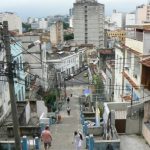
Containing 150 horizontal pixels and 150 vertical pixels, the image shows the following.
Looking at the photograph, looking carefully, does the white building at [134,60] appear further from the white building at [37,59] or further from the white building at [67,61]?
the white building at [67,61]

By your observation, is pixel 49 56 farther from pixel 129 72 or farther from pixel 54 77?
pixel 129 72

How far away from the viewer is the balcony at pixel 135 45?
23781mm

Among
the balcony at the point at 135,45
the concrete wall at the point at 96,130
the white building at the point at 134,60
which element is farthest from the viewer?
the balcony at the point at 135,45

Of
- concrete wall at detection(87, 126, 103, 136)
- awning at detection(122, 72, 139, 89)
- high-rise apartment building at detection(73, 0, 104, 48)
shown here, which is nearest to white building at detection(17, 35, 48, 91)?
awning at detection(122, 72, 139, 89)

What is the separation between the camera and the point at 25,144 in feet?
56.2

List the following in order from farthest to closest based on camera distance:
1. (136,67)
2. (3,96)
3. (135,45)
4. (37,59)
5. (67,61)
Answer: (67,61) → (37,59) → (3,96) → (136,67) → (135,45)

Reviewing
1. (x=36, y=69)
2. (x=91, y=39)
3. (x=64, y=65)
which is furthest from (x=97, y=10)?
(x=36, y=69)

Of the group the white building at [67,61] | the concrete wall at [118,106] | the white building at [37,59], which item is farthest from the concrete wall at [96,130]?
the white building at [67,61]

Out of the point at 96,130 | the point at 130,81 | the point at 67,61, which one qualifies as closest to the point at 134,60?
the point at 130,81

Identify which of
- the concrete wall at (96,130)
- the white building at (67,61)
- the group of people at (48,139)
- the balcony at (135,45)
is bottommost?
the white building at (67,61)

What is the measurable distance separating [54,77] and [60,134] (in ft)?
143

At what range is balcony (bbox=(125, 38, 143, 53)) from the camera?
2378cm

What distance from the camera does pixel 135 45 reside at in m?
25.3

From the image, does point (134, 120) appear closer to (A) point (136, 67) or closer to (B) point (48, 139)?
(B) point (48, 139)
